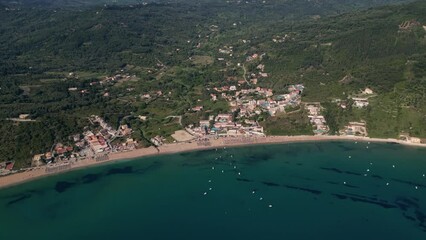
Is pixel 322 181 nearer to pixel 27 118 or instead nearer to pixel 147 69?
pixel 27 118

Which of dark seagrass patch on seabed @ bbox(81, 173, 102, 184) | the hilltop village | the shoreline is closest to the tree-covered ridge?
the hilltop village

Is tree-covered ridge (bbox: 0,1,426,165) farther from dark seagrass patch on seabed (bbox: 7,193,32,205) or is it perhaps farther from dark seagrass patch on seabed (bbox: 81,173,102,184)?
dark seagrass patch on seabed (bbox: 81,173,102,184)

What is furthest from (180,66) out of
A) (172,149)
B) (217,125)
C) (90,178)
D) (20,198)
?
(20,198)

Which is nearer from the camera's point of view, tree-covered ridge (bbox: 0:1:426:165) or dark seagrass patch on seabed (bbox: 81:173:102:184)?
dark seagrass patch on seabed (bbox: 81:173:102:184)

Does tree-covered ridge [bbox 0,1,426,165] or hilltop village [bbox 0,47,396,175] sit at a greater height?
tree-covered ridge [bbox 0,1,426,165]

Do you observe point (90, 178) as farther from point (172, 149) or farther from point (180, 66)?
Result: point (180, 66)

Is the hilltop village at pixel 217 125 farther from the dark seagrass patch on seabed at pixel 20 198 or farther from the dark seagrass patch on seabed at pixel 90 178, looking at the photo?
the dark seagrass patch on seabed at pixel 20 198

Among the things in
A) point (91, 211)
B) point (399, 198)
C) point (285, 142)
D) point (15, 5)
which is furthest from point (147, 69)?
point (15, 5)

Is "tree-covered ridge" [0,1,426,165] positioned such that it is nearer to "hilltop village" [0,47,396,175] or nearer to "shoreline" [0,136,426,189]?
"hilltop village" [0,47,396,175]
